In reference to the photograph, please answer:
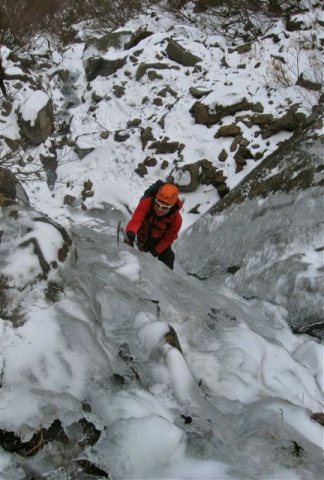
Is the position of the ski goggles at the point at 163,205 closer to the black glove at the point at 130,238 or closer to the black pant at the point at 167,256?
the black glove at the point at 130,238

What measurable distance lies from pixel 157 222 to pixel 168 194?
0.53m

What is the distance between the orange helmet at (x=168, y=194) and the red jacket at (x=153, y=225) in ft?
0.62

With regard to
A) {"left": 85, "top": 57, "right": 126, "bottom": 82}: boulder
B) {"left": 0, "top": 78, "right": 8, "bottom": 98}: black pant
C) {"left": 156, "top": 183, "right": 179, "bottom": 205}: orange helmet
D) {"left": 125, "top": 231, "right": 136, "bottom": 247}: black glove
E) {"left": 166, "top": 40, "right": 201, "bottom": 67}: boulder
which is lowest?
{"left": 125, "top": 231, "right": 136, "bottom": 247}: black glove

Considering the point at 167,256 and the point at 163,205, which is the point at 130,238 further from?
the point at 167,256

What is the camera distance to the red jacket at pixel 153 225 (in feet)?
13.3

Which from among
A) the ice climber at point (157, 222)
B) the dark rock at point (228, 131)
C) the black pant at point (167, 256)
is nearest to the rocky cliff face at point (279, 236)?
the black pant at point (167, 256)

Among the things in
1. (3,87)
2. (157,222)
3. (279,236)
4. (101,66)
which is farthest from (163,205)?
(101,66)

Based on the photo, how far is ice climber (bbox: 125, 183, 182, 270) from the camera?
381 cm

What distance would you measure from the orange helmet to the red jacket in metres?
0.19

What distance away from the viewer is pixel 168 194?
12.3 ft

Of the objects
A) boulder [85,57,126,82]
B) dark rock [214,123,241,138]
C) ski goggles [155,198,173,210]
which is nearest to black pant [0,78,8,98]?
boulder [85,57,126,82]

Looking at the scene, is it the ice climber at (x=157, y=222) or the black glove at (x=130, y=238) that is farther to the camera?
the black glove at (x=130, y=238)

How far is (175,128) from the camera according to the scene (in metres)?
8.16

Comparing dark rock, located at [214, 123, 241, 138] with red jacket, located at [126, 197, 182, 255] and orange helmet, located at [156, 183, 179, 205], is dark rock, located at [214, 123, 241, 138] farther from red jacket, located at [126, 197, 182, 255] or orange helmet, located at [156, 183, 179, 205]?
orange helmet, located at [156, 183, 179, 205]
